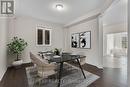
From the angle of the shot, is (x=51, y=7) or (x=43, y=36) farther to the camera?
(x=43, y=36)

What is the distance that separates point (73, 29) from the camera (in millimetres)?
6750

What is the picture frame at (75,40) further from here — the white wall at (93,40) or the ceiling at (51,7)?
the ceiling at (51,7)

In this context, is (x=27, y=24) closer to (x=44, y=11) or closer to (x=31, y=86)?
(x=44, y=11)

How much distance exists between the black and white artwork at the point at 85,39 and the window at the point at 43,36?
82.8 inches

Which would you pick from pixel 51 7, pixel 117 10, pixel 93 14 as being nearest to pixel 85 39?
pixel 93 14

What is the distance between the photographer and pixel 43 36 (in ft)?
21.2

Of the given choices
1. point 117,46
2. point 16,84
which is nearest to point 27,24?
point 16,84

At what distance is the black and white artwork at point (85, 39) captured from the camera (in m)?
5.42

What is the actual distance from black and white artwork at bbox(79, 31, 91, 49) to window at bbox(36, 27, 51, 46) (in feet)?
6.90

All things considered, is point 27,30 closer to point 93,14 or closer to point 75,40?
A: point 75,40

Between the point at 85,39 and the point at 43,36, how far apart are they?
2.59 m

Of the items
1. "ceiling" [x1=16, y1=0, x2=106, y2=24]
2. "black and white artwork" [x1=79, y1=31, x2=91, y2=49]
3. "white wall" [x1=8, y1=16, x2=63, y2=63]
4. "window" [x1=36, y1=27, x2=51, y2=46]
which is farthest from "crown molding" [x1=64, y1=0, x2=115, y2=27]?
"white wall" [x1=8, y1=16, x2=63, y2=63]

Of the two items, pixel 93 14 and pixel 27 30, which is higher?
pixel 93 14

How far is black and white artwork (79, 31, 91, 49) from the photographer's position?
5.42 metres
